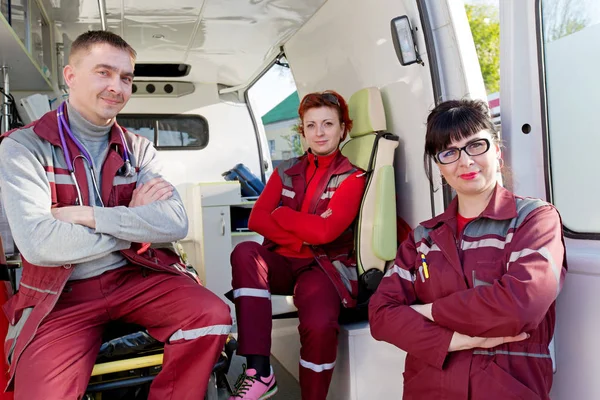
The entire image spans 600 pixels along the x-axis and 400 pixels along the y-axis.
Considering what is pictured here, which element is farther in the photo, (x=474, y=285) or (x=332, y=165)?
(x=332, y=165)

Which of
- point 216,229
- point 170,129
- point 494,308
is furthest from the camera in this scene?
point 170,129

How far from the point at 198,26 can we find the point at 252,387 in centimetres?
273

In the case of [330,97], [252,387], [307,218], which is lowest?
[252,387]

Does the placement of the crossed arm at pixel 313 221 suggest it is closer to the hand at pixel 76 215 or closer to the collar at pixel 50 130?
the collar at pixel 50 130

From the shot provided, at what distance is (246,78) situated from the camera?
5.42 m

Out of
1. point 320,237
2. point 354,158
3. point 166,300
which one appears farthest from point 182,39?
point 166,300

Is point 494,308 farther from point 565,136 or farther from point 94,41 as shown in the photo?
point 94,41

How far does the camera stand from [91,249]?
1.97 m

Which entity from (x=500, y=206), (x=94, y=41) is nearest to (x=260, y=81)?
(x=94, y=41)

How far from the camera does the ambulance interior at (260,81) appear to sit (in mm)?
2508

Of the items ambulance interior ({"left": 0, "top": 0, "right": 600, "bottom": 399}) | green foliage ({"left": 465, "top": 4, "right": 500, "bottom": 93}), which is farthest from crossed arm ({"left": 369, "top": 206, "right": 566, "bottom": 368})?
green foliage ({"left": 465, "top": 4, "right": 500, "bottom": 93})

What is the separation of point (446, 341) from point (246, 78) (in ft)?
13.7

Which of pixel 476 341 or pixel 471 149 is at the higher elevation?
pixel 471 149

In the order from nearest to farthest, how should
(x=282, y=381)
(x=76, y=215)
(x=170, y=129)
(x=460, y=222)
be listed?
1. (x=460, y=222)
2. (x=76, y=215)
3. (x=282, y=381)
4. (x=170, y=129)
